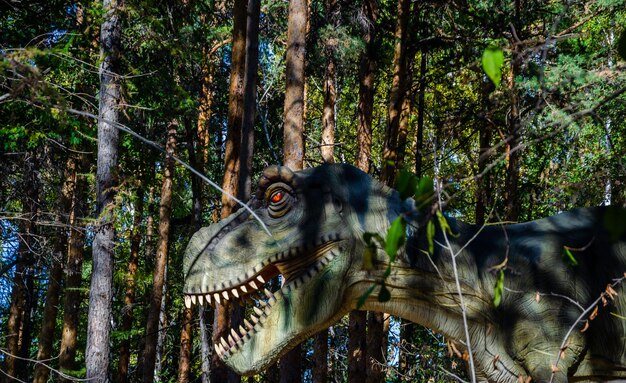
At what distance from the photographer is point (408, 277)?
458 centimetres

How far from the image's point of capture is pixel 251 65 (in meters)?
11.5

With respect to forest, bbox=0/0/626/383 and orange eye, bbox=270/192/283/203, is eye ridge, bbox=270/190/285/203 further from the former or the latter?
forest, bbox=0/0/626/383

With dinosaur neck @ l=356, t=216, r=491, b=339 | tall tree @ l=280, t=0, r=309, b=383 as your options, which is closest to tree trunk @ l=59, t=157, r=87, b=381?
tall tree @ l=280, t=0, r=309, b=383

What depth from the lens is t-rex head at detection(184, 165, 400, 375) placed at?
15.0ft

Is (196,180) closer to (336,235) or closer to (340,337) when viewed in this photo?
(340,337)

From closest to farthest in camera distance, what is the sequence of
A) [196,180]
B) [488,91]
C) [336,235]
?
[336,235]
[488,91]
[196,180]

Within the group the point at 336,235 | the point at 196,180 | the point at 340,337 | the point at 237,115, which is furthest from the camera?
the point at 340,337

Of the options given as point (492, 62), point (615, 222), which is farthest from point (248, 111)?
point (615, 222)

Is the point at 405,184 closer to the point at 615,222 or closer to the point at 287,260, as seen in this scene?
the point at 615,222

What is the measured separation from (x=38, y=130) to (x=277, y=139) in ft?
30.9

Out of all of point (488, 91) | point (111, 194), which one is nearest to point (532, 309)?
point (111, 194)

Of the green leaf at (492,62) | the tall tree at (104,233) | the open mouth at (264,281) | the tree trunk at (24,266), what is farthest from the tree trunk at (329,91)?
the green leaf at (492,62)

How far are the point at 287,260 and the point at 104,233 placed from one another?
603 cm

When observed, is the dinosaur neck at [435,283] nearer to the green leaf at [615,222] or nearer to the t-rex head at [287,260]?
the t-rex head at [287,260]
